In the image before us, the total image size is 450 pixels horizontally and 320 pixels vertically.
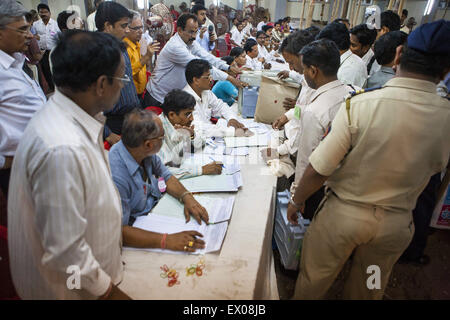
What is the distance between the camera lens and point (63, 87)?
2.87ft

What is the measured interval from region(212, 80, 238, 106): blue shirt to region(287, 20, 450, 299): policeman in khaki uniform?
8.18 ft

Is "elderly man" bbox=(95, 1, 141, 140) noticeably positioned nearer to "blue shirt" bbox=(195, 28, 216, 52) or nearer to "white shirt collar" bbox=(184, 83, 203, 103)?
"white shirt collar" bbox=(184, 83, 203, 103)

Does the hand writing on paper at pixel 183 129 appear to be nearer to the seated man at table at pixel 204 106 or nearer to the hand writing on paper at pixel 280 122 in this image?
the seated man at table at pixel 204 106

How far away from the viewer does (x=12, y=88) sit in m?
1.60

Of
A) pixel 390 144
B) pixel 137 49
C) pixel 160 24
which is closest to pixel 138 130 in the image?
pixel 390 144

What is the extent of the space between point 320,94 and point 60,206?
4.94 feet

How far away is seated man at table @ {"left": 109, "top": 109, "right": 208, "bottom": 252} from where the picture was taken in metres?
1.27

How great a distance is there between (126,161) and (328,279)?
4.06 feet

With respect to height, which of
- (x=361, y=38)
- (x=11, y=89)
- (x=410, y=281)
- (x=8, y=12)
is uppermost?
(x=8, y=12)

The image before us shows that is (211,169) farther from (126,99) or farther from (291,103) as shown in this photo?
(291,103)

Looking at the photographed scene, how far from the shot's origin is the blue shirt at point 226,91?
11.9 ft

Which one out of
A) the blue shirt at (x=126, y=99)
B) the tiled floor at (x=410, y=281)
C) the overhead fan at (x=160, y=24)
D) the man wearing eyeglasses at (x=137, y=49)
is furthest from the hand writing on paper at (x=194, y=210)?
the overhead fan at (x=160, y=24)

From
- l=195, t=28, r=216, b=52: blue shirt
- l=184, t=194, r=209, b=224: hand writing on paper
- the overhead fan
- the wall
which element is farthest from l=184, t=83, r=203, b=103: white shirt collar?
the wall

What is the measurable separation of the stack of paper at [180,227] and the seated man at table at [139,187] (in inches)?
1.5
